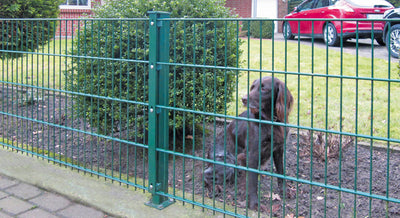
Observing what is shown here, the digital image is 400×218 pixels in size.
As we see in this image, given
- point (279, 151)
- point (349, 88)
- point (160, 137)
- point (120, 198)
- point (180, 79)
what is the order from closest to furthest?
point (160, 137) < point (120, 198) < point (279, 151) < point (180, 79) < point (349, 88)

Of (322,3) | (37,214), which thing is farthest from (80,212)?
(322,3)

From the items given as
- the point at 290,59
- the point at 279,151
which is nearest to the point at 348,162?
the point at 279,151

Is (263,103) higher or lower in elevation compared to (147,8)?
→ lower

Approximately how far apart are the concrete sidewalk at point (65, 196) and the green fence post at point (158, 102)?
0.17m

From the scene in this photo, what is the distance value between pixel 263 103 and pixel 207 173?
3.54ft

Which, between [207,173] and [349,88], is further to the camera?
[349,88]

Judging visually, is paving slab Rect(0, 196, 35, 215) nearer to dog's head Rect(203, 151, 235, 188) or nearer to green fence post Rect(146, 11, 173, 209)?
green fence post Rect(146, 11, 173, 209)

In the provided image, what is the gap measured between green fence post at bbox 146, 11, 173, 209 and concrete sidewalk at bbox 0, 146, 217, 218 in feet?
0.56

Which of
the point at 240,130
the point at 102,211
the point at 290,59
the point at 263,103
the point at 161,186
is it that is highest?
the point at 290,59

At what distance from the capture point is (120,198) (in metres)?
3.54

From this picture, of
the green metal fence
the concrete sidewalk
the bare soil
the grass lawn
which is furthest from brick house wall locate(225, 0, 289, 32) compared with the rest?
the concrete sidewalk

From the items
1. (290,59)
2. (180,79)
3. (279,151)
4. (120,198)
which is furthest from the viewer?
(290,59)

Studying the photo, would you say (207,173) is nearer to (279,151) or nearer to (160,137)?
(279,151)

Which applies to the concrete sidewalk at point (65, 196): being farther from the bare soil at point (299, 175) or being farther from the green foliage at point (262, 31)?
the green foliage at point (262, 31)
